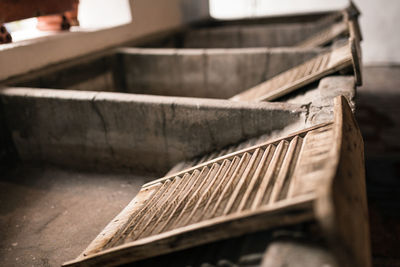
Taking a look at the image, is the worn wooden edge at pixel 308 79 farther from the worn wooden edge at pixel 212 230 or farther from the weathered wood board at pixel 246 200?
the worn wooden edge at pixel 212 230

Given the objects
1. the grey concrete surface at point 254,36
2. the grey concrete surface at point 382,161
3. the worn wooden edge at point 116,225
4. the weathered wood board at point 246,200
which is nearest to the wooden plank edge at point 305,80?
the weathered wood board at point 246,200

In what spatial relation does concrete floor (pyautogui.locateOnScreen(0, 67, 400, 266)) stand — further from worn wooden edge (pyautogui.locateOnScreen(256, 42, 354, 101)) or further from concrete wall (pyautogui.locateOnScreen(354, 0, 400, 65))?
concrete wall (pyautogui.locateOnScreen(354, 0, 400, 65))

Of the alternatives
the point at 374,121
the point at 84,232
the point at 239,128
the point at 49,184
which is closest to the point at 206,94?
the point at 239,128

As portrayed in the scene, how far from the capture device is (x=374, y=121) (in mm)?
6949

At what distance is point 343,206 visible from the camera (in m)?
1.55

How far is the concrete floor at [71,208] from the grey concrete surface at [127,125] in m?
0.23

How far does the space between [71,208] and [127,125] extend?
1.02 m

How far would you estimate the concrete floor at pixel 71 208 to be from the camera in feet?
9.31

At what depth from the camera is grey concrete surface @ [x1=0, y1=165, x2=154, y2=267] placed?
2.79 metres

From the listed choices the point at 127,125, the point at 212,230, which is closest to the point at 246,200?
the point at 212,230

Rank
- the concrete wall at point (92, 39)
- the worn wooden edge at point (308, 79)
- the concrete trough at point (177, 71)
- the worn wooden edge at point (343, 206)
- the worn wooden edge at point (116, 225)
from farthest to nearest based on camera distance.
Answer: the concrete trough at point (177, 71) < the concrete wall at point (92, 39) < the worn wooden edge at point (308, 79) < the worn wooden edge at point (116, 225) < the worn wooden edge at point (343, 206)

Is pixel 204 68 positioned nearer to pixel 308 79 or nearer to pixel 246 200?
pixel 308 79

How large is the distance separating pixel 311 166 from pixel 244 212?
507mm

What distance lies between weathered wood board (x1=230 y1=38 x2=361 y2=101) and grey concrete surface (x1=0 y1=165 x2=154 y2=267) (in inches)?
73.9
